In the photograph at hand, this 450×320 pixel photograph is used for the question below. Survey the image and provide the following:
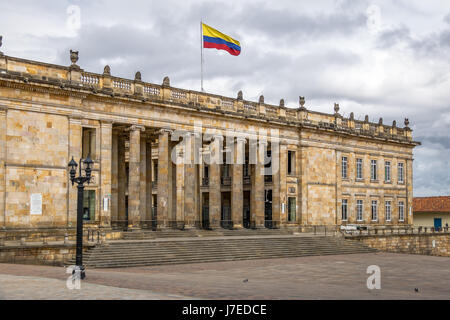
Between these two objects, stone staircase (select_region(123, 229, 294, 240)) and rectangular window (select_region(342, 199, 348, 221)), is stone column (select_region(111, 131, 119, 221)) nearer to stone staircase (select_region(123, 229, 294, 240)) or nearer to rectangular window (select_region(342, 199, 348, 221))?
stone staircase (select_region(123, 229, 294, 240))

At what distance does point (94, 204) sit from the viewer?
35688 millimetres

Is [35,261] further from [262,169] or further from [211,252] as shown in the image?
[262,169]

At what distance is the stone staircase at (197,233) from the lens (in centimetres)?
3600

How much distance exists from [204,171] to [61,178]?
2298 cm

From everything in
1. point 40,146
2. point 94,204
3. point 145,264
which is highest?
point 40,146

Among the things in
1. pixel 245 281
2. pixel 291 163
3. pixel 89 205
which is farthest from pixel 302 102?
pixel 245 281

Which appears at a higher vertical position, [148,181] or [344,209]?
[148,181]

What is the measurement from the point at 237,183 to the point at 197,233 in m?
5.97

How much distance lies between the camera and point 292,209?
4806cm

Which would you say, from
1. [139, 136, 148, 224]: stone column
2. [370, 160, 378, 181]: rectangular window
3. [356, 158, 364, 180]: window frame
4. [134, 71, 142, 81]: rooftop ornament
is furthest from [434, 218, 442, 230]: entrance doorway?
[134, 71, 142, 81]: rooftop ornament

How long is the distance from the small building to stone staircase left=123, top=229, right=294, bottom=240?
2747 centimetres

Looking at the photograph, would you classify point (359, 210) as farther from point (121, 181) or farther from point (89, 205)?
point (89, 205)

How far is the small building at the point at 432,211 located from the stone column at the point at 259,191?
29201 millimetres
